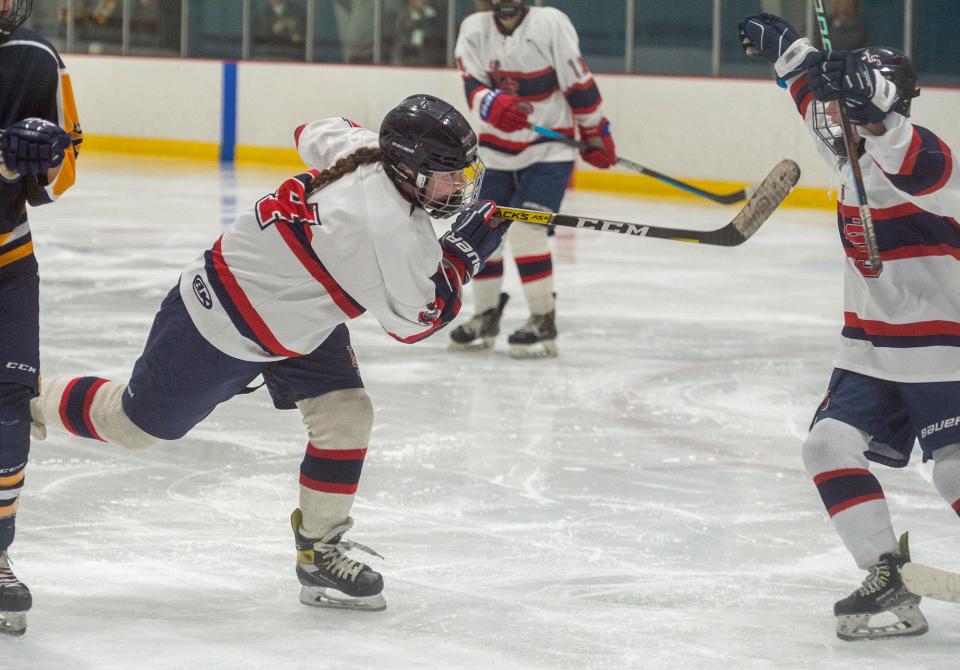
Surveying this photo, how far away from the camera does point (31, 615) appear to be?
2643mm

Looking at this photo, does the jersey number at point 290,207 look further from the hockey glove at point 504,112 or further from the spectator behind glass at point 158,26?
the spectator behind glass at point 158,26

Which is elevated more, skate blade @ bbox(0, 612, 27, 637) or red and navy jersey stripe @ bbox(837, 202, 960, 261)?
red and navy jersey stripe @ bbox(837, 202, 960, 261)

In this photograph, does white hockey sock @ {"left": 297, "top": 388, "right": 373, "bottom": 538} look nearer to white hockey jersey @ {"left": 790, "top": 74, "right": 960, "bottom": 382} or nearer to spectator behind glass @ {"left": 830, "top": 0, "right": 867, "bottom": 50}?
white hockey jersey @ {"left": 790, "top": 74, "right": 960, "bottom": 382}

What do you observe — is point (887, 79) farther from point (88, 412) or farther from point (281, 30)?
point (281, 30)

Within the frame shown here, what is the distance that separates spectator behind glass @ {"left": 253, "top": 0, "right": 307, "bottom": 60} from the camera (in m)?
13.1

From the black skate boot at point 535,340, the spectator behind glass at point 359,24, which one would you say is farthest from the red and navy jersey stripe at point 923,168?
the spectator behind glass at point 359,24

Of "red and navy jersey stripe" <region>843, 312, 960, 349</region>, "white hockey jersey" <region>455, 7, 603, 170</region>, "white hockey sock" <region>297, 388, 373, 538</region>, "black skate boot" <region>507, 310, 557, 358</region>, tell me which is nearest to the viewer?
"red and navy jersey stripe" <region>843, 312, 960, 349</region>

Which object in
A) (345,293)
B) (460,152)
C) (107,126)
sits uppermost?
(460,152)

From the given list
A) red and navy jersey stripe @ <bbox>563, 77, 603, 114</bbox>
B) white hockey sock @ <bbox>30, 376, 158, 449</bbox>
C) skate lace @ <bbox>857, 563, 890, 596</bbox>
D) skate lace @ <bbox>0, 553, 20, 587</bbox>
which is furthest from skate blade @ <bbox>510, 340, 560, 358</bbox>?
skate lace @ <bbox>0, 553, 20, 587</bbox>

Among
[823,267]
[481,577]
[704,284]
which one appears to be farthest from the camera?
[823,267]

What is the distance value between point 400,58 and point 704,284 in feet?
20.6

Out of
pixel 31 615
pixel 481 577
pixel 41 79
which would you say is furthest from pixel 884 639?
pixel 41 79

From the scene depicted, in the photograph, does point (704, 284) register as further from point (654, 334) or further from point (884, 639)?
point (884, 639)

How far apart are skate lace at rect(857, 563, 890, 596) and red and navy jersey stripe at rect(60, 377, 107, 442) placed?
133 centimetres
